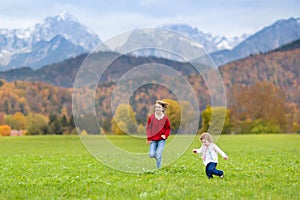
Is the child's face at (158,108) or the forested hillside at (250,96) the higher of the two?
the forested hillside at (250,96)

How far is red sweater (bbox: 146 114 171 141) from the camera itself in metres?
15.5

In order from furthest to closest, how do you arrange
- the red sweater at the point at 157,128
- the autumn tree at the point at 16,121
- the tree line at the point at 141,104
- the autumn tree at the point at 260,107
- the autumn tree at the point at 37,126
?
the autumn tree at the point at 16,121 < the autumn tree at the point at 260,107 < the autumn tree at the point at 37,126 < the tree line at the point at 141,104 < the red sweater at the point at 157,128

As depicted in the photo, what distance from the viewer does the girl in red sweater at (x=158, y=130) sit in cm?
1544

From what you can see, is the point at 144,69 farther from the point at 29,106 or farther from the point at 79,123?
the point at 29,106

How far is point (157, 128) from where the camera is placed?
51.4 feet

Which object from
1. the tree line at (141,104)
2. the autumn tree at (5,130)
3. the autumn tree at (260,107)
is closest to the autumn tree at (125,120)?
the tree line at (141,104)

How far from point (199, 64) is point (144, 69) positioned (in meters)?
1.92

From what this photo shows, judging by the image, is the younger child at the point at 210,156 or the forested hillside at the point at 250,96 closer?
the younger child at the point at 210,156

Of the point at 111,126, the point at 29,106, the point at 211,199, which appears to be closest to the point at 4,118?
the point at 29,106

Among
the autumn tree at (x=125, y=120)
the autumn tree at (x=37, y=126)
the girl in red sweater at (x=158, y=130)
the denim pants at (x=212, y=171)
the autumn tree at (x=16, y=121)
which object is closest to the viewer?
the denim pants at (x=212, y=171)

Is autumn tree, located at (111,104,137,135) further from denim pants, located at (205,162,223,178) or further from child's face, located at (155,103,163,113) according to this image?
denim pants, located at (205,162,223,178)

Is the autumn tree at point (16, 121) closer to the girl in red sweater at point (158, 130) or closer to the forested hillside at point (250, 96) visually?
the forested hillside at point (250, 96)

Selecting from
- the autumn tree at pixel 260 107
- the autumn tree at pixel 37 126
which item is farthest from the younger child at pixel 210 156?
the autumn tree at pixel 260 107

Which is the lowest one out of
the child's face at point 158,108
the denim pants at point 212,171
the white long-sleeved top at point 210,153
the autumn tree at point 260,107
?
the denim pants at point 212,171
